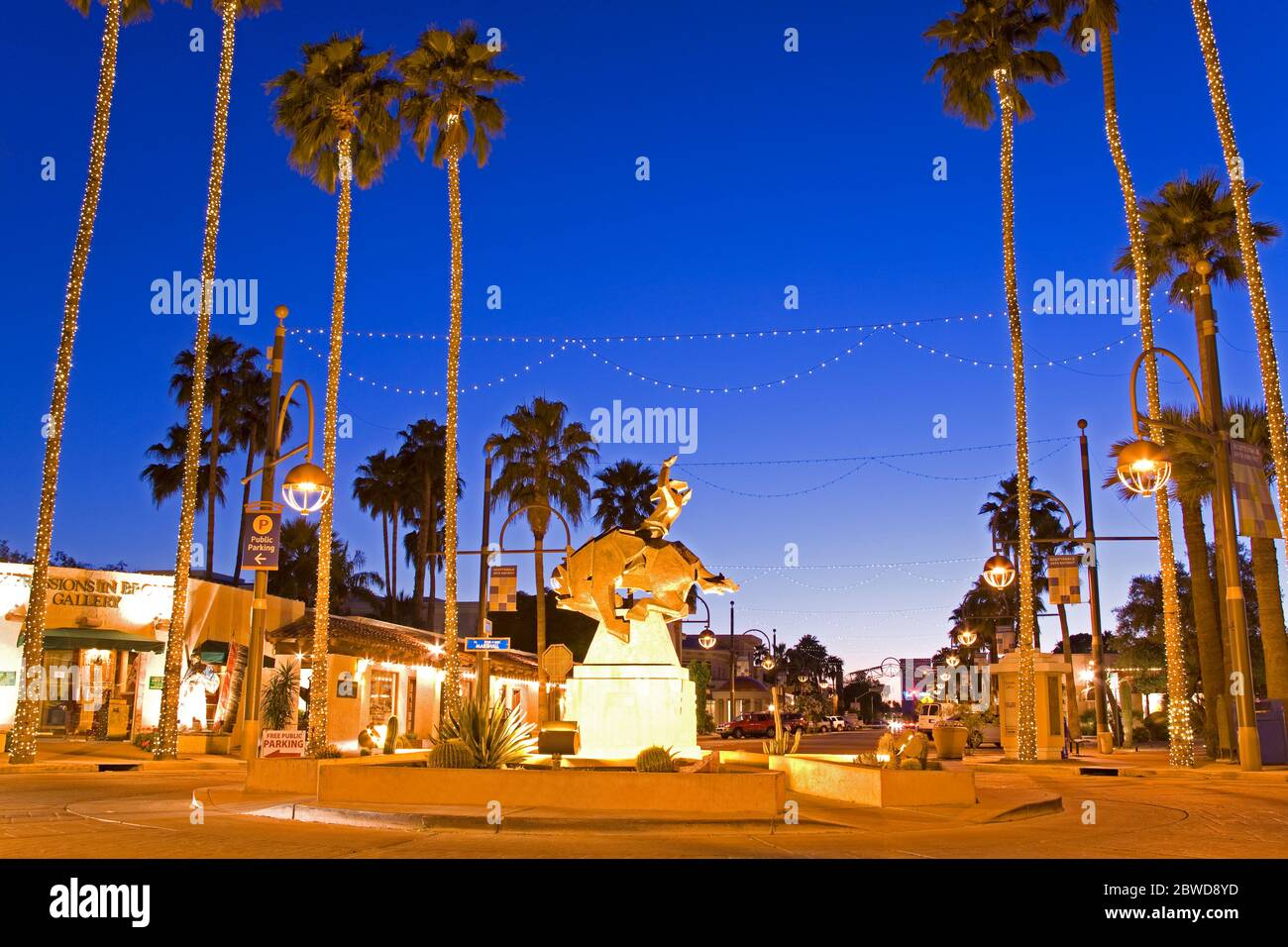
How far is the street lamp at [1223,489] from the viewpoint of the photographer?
20953mm

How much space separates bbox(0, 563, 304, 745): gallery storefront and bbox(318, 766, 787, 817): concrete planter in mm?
18390

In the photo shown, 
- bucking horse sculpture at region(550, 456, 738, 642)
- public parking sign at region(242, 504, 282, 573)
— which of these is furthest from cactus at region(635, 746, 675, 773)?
public parking sign at region(242, 504, 282, 573)

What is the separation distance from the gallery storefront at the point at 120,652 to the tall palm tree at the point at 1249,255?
27.3 metres

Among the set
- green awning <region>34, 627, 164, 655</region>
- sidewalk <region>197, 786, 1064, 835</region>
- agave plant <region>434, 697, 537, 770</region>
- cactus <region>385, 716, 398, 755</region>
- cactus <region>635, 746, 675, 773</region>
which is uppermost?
green awning <region>34, 627, 164, 655</region>

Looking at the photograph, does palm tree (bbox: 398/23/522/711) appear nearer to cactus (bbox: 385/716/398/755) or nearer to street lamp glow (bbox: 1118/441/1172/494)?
cactus (bbox: 385/716/398/755)

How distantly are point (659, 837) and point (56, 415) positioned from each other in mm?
21126

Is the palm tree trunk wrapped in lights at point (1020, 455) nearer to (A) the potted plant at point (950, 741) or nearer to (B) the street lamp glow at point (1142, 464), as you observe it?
(A) the potted plant at point (950, 741)

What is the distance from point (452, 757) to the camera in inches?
587

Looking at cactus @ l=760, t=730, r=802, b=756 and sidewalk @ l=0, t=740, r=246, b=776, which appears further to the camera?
sidewalk @ l=0, t=740, r=246, b=776

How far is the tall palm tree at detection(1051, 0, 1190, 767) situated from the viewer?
2566 centimetres

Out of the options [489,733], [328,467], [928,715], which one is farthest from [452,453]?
[928,715]

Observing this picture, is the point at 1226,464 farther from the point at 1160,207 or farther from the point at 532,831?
the point at 532,831
